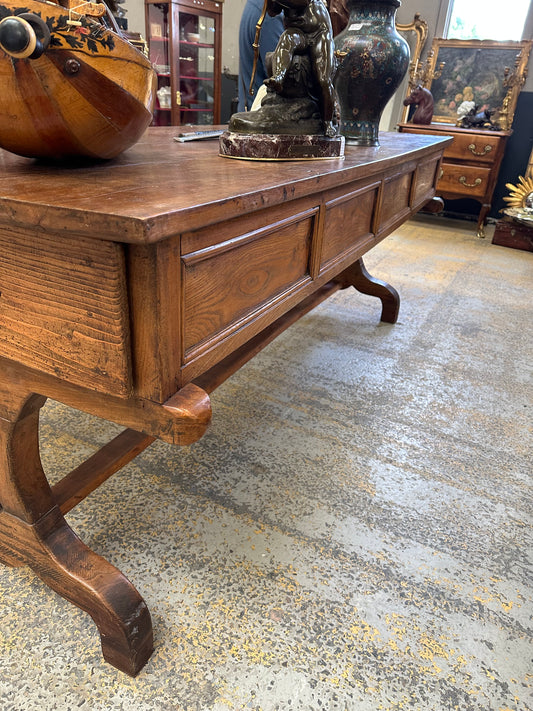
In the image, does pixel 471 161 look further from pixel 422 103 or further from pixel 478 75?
pixel 478 75

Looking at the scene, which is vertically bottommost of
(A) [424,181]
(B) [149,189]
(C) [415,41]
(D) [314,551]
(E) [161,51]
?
(D) [314,551]

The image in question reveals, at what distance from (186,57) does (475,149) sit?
279cm

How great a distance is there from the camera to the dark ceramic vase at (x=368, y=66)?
1624mm

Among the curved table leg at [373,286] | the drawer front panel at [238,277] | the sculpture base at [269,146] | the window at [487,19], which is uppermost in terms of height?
the window at [487,19]

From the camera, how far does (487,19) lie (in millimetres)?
4340

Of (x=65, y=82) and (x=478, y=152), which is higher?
(x=65, y=82)

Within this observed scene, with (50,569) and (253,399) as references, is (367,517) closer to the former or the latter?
(253,399)

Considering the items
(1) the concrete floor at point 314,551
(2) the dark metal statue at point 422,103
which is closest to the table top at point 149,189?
(1) the concrete floor at point 314,551

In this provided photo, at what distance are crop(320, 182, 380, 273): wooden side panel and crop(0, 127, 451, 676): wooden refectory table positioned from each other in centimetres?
1

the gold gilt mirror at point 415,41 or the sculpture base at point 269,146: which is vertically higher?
the gold gilt mirror at point 415,41

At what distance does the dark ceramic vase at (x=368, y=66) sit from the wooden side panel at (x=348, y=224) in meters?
0.39

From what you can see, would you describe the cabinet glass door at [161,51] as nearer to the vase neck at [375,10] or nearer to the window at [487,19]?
the window at [487,19]

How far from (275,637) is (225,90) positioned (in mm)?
5802

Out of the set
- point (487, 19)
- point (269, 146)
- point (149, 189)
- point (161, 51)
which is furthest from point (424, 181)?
point (161, 51)
